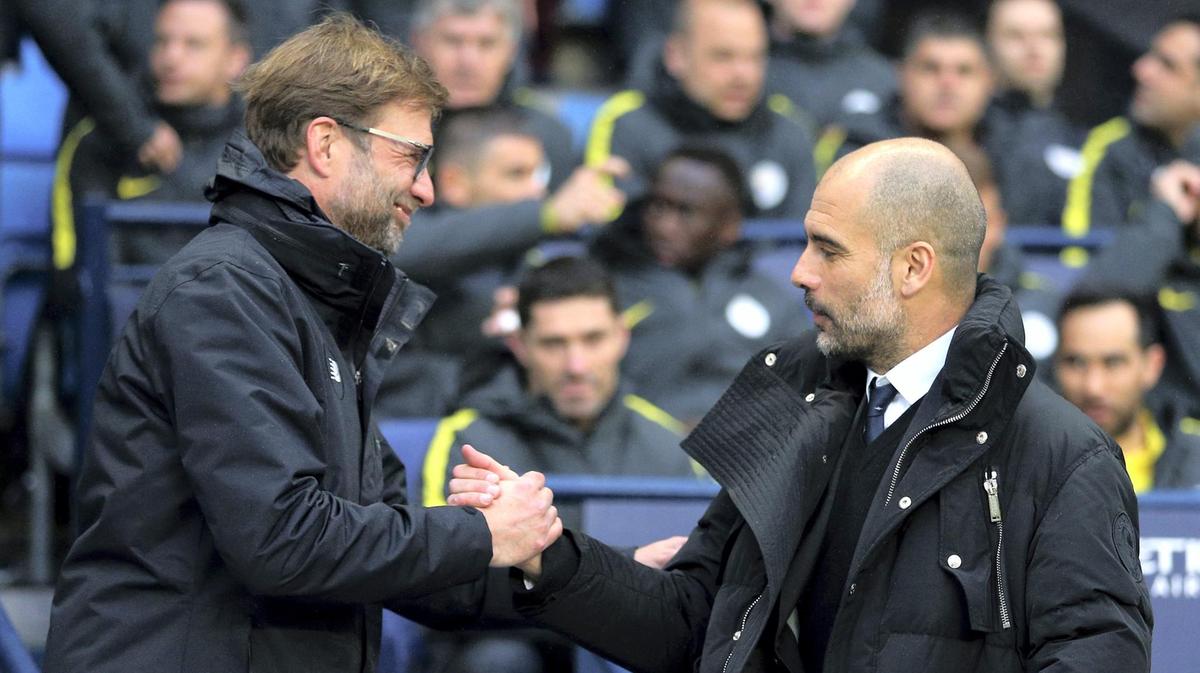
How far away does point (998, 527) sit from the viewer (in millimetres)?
2740

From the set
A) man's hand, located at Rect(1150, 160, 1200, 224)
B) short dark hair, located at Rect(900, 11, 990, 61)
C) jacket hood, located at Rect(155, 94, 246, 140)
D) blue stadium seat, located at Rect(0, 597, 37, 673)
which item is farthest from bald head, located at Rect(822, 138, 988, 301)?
man's hand, located at Rect(1150, 160, 1200, 224)

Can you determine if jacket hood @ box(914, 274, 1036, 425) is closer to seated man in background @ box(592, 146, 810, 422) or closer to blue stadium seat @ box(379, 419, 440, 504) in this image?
blue stadium seat @ box(379, 419, 440, 504)

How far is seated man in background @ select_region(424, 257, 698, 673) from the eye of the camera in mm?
4832

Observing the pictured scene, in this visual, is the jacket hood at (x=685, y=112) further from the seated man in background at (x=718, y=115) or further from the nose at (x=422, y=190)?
the nose at (x=422, y=190)

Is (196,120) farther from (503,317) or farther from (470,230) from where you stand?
(503,317)

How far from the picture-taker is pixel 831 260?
301 cm

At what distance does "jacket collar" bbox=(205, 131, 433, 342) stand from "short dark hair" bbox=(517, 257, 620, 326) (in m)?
2.37

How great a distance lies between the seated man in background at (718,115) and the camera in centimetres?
627

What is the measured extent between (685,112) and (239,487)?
4.07 metres

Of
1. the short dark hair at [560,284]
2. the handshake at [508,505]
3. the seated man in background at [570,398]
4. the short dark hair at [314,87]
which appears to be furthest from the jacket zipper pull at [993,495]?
the short dark hair at [560,284]

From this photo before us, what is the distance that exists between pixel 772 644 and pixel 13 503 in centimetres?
399

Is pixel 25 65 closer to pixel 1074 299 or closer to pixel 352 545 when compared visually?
pixel 1074 299

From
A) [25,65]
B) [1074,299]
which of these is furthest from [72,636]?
[25,65]

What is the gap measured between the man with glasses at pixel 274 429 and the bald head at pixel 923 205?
79cm
